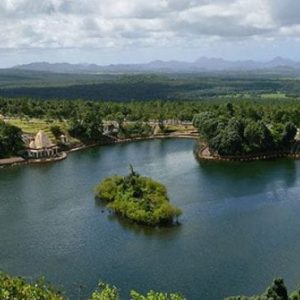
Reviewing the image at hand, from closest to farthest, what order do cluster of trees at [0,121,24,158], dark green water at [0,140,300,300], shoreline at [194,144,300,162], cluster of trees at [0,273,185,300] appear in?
cluster of trees at [0,273,185,300]
dark green water at [0,140,300,300]
shoreline at [194,144,300,162]
cluster of trees at [0,121,24,158]

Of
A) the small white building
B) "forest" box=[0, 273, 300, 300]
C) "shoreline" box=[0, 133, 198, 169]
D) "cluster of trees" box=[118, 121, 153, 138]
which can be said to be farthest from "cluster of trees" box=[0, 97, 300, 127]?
"forest" box=[0, 273, 300, 300]

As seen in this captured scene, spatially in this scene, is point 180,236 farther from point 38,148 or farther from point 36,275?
point 38,148

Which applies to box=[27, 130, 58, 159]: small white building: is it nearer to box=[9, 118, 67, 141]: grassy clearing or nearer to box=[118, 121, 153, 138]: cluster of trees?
box=[9, 118, 67, 141]: grassy clearing

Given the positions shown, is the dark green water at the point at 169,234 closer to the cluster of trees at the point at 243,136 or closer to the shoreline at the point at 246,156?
the shoreline at the point at 246,156

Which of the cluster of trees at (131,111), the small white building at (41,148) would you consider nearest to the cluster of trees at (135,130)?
the cluster of trees at (131,111)

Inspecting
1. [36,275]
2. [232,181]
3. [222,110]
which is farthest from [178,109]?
[36,275]
